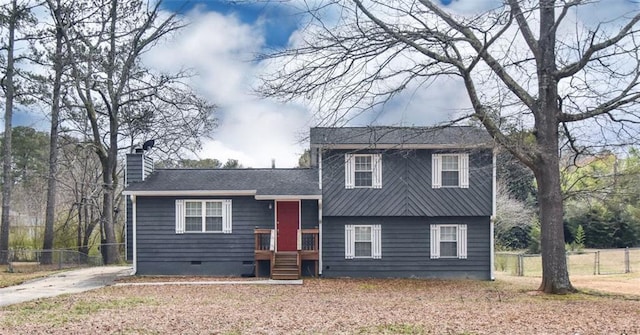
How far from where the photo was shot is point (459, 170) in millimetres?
19203

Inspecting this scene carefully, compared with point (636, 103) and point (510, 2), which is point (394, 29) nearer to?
point (510, 2)

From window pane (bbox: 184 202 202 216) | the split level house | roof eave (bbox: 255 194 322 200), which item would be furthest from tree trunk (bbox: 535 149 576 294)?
window pane (bbox: 184 202 202 216)

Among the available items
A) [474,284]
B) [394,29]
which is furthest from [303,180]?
[394,29]

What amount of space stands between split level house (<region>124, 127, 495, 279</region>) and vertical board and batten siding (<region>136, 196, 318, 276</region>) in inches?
1.3

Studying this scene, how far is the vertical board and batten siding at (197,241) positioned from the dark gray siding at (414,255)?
6.76 ft

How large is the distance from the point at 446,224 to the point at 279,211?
17.8 feet

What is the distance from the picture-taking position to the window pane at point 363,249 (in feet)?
63.4

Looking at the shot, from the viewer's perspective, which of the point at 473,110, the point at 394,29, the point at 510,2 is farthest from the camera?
the point at 473,110

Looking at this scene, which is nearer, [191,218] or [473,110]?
[473,110]

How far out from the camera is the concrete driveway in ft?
46.1

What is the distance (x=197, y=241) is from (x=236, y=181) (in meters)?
2.34

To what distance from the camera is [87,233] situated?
29891 mm

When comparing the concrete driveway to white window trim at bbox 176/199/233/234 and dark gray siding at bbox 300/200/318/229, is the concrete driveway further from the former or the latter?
dark gray siding at bbox 300/200/318/229

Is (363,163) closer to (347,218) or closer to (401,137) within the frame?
(401,137)
